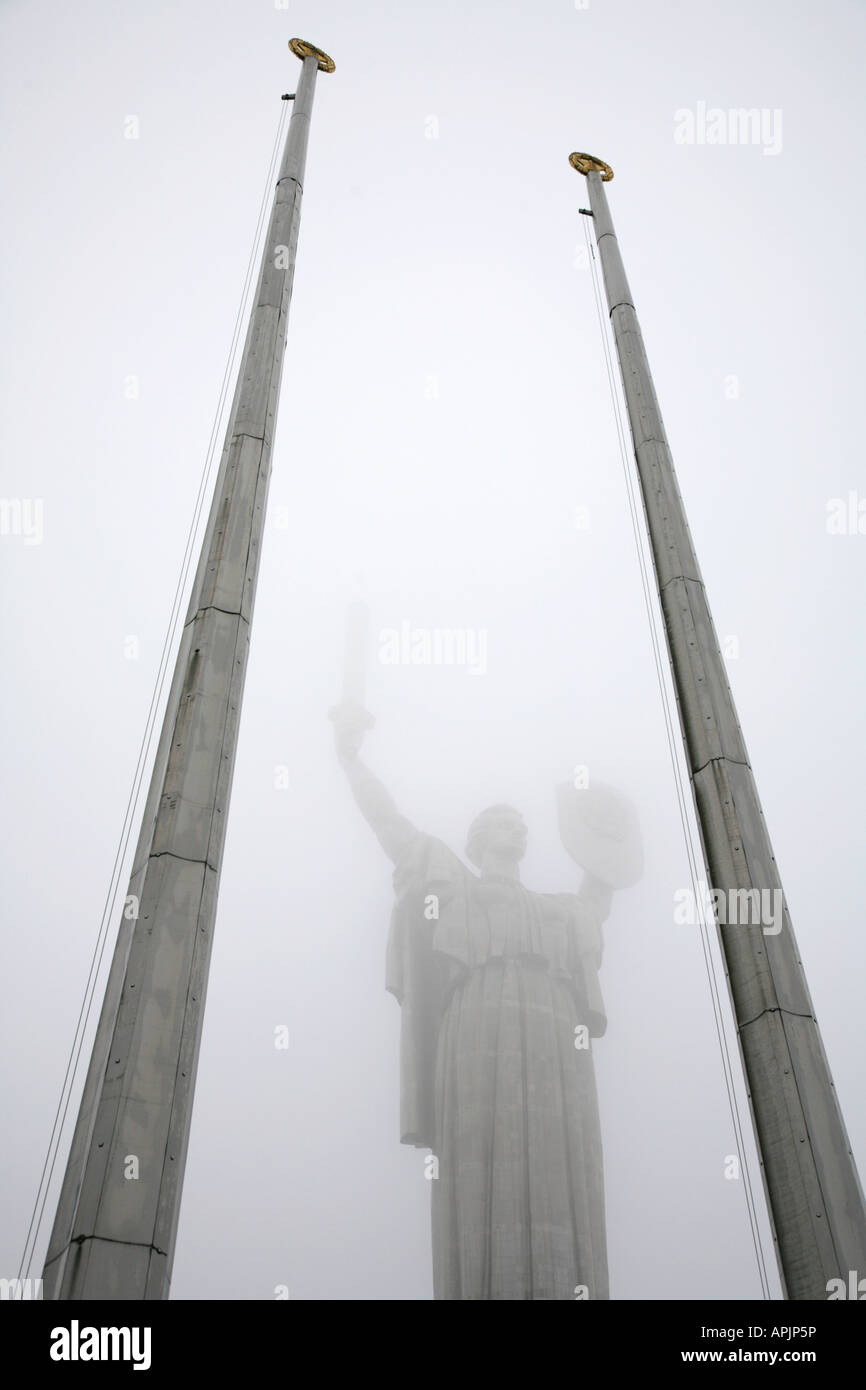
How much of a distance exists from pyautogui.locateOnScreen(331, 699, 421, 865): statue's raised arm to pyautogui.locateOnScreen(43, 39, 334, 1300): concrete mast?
1272 cm

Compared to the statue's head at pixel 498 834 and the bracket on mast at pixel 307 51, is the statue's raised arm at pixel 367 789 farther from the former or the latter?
the bracket on mast at pixel 307 51

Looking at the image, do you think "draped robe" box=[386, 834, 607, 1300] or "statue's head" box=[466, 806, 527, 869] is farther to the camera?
"statue's head" box=[466, 806, 527, 869]

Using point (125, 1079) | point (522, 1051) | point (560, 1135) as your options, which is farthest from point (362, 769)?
point (125, 1079)

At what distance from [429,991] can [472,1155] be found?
10.5 feet

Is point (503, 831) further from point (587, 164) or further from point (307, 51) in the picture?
point (307, 51)

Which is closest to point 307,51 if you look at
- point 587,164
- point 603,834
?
point 587,164

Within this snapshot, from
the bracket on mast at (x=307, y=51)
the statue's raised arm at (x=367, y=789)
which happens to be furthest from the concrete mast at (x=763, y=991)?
the statue's raised arm at (x=367, y=789)

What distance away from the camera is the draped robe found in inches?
616

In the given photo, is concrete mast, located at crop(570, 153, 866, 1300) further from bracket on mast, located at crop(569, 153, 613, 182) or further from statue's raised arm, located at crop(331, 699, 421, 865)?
statue's raised arm, located at crop(331, 699, 421, 865)

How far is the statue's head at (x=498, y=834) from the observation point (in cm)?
2055

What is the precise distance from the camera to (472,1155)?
16.6m

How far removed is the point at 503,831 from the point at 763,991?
13219 mm

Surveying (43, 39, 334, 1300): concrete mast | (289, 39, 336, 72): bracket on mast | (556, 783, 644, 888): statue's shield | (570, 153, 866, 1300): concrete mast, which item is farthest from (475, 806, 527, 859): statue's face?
(289, 39, 336, 72): bracket on mast

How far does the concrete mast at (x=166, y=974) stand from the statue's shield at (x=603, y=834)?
12877 mm
